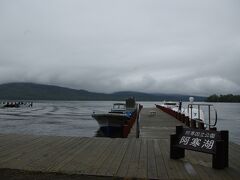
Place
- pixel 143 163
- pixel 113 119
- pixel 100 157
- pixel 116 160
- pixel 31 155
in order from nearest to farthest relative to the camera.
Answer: pixel 143 163
pixel 116 160
pixel 100 157
pixel 31 155
pixel 113 119

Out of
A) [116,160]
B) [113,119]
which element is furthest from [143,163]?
[113,119]

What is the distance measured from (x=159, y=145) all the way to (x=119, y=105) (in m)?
23.9

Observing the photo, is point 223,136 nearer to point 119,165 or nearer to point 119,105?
point 119,165

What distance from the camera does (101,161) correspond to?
809 cm

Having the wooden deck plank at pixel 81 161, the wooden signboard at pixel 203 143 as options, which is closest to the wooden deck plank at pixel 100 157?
the wooden deck plank at pixel 81 161

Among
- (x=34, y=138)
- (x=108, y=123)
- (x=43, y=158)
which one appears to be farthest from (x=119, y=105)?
(x=43, y=158)

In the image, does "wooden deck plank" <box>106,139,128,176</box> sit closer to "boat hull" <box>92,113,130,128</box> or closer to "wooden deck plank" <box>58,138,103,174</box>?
"wooden deck plank" <box>58,138,103,174</box>

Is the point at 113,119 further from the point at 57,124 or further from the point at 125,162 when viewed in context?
the point at 125,162

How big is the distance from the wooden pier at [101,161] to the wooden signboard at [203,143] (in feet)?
0.73

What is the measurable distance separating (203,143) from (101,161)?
2.62 m

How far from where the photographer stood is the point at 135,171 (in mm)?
7133

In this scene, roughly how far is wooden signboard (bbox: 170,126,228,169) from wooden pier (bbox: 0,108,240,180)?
22 cm

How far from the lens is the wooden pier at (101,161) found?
22.6ft

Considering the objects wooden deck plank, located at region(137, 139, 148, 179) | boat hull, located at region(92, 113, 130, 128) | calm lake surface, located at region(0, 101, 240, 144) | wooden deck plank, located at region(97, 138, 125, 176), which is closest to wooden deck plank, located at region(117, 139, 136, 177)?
wooden deck plank, located at region(97, 138, 125, 176)
